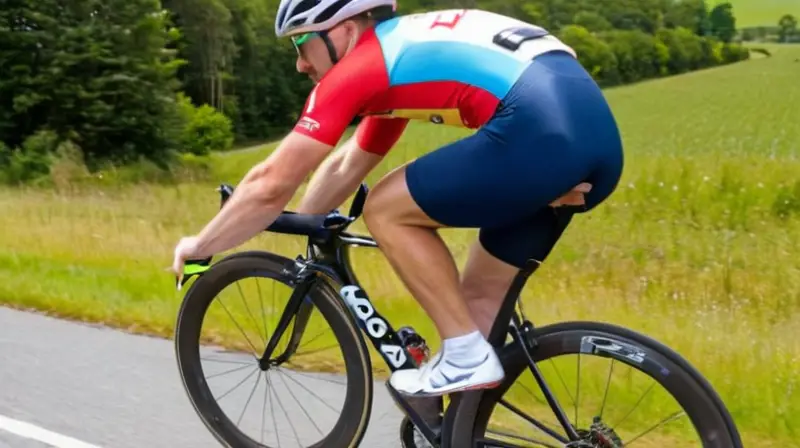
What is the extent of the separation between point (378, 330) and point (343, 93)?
91 centimetres

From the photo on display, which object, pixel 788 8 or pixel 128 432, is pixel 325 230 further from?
pixel 788 8

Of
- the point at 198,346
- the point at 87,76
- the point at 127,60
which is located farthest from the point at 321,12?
the point at 87,76

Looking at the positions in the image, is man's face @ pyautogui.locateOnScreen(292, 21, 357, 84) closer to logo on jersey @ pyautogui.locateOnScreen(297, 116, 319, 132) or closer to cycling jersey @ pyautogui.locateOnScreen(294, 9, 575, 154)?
cycling jersey @ pyautogui.locateOnScreen(294, 9, 575, 154)

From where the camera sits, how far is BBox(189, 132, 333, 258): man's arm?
2.71 meters

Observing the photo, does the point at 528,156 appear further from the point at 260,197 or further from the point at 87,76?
the point at 87,76

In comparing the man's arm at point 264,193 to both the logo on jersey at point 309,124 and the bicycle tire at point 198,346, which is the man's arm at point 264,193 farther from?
the bicycle tire at point 198,346

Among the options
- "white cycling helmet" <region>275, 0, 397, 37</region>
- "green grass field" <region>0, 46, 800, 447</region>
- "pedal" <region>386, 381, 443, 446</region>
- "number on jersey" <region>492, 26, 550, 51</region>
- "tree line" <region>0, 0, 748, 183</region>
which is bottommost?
"tree line" <region>0, 0, 748, 183</region>

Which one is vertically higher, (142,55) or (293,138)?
(293,138)

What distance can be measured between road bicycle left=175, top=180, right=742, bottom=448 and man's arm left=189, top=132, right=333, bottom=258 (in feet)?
0.54

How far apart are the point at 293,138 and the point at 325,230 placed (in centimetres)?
64

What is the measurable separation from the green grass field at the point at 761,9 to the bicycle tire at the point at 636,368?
118 feet

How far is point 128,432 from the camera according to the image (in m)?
4.05

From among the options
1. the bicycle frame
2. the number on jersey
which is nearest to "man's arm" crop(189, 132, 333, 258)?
the bicycle frame

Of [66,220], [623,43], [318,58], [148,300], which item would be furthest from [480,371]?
[623,43]
